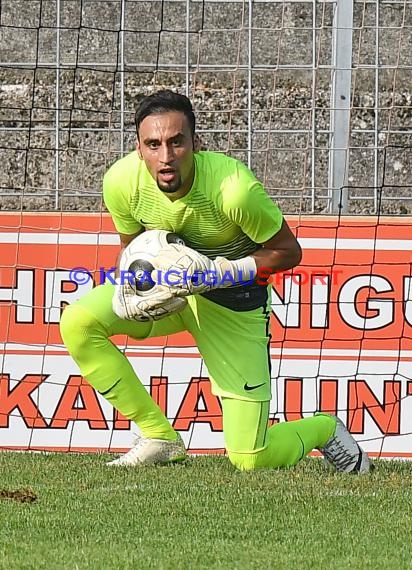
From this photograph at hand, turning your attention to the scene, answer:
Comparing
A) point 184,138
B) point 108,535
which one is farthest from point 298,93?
point 108,535

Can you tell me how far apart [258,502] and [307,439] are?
89 centimetres

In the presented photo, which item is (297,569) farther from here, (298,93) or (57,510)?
(298,93)

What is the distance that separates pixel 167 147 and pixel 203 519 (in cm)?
154

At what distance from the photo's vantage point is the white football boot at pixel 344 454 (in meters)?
5.78

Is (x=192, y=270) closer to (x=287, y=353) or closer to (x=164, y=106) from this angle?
(x=164, y=106)

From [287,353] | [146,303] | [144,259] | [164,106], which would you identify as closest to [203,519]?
[146,303]

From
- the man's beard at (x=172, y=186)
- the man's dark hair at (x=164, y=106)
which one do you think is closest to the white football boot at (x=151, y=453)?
the man's beard at (x=172, y=186)

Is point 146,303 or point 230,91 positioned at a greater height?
point 230,91

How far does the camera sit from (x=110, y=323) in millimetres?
5699

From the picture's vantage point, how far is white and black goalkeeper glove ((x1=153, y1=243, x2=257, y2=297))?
5348 millimetres

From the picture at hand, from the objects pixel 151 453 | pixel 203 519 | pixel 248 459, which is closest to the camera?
pixel 203 519

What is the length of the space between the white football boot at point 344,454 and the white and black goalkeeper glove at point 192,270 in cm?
88

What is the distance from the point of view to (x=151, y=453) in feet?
19.3

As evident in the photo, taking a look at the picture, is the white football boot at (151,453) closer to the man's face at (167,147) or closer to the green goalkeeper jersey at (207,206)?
the green goalkeeper jersey at (207,206)
